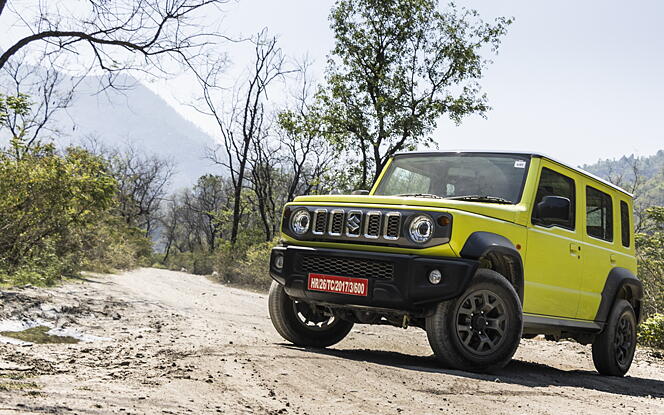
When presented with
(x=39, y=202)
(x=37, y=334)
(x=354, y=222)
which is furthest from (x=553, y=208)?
(x=39, y=202)

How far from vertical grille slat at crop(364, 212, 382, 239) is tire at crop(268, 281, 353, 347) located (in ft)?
4.50

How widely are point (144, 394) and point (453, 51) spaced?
26.2m

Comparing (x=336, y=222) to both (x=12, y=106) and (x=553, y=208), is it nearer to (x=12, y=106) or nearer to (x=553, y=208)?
(x=553, y=208)

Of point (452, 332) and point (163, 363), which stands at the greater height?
point (452, 332)

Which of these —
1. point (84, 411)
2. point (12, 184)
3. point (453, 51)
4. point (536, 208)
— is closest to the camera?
point (84, 411)

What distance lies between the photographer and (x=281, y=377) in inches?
197

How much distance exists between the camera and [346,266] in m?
6.11

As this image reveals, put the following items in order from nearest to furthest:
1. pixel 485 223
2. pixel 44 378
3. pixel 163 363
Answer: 1. pixel 44 378
2. pixel 163 363
3. pixel 485 223

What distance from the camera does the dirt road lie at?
4133 millimetres

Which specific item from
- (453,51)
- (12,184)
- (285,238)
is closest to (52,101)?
(453,51)

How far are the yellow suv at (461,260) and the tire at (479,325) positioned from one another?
10 millimetres

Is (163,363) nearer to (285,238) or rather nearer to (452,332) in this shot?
(285,238)

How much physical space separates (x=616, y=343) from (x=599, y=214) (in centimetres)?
156

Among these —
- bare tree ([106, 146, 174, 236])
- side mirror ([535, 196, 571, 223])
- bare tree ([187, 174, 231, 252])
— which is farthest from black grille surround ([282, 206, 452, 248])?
bare tree ([187, 174, 231, 252])
